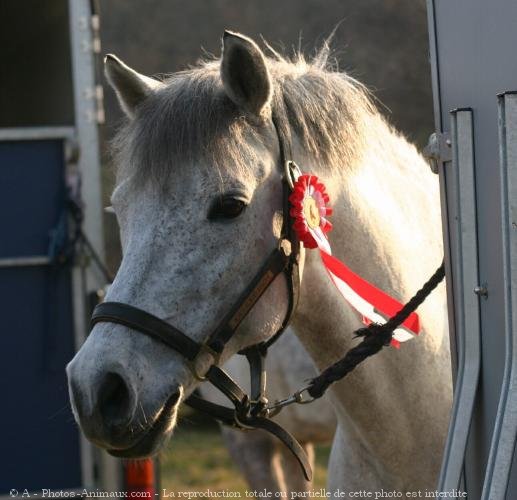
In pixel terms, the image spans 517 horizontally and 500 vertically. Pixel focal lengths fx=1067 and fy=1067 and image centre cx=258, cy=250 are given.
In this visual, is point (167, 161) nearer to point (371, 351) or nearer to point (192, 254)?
point (192, 254)

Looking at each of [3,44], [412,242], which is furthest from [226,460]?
[412,242]

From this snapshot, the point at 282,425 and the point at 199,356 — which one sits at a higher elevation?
the point at 199,356

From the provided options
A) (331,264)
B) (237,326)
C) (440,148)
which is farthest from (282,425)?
(440,148)

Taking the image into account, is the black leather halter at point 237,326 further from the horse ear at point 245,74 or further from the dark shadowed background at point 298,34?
the dark shadowed background at point 298,34

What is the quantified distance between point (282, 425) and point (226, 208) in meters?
2.45

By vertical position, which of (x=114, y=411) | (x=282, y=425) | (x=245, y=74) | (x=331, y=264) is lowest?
(x=282, y=425)

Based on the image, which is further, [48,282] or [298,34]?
[298,34]

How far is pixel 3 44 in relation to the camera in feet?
16.6

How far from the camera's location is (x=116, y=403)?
2.21 metres

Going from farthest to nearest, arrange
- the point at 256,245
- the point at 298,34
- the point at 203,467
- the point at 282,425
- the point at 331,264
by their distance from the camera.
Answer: the point at 298,34
the point at 203,467
the point at 282,425
the point at 331,264
the point at 256,245

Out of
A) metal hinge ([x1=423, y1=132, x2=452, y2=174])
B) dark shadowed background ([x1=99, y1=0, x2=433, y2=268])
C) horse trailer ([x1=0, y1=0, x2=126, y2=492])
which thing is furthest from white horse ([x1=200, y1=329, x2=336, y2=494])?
dark shadowed background ([x1=99, y1=0, x2=433, y2=268])

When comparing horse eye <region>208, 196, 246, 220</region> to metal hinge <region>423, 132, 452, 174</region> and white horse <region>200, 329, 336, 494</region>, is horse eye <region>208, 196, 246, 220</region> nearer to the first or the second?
metal hinge <region>423, 132, 452, 174</region>

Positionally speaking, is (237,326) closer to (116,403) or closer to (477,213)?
(116,403)

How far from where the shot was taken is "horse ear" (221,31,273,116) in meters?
2.40
